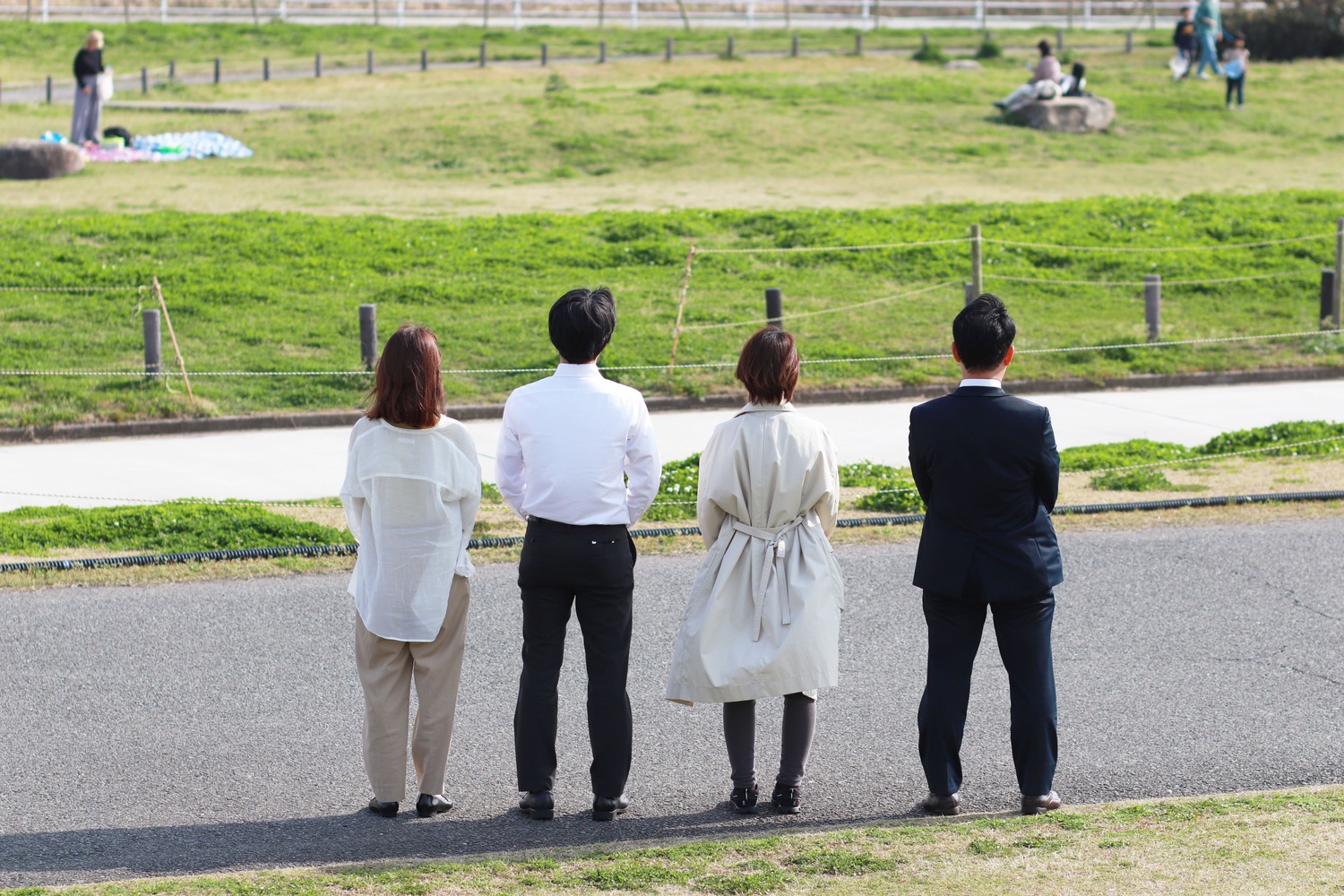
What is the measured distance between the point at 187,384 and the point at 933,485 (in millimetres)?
9280

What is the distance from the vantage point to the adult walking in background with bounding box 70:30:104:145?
78.6 ft

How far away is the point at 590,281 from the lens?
55.5ft

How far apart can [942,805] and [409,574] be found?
6.12 feet

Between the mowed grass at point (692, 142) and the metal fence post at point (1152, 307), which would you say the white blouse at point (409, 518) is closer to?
the metal fence post at point (1152, 307)

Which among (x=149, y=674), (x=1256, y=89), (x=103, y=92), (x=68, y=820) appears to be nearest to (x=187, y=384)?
(x=149, y=674)

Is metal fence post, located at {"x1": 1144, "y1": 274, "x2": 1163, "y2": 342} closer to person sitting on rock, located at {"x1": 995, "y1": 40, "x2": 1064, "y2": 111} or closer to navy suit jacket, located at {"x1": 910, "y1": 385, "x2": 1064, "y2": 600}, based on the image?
navy suit jacket, located at {"x1": 910, "y1": 385, "x2": 1064, "y2": 600}

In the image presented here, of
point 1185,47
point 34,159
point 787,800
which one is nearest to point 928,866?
point 787,800

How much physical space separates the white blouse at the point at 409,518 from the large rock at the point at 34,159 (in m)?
19.9

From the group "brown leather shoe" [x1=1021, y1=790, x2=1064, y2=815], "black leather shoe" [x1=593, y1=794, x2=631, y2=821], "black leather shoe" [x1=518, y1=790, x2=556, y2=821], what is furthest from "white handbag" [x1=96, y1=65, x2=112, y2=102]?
"brown leather shoe" [x1=1021, y1=790, x2=1064, y2=815]

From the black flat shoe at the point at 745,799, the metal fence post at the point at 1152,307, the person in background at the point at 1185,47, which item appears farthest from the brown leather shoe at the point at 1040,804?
the person in background at the point at 1185,47

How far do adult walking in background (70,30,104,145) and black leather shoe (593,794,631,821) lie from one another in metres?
22.1

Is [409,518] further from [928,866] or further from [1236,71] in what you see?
[1236,71]

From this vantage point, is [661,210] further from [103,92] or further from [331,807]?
[331,807]

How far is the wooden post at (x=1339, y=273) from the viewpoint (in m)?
15.9
